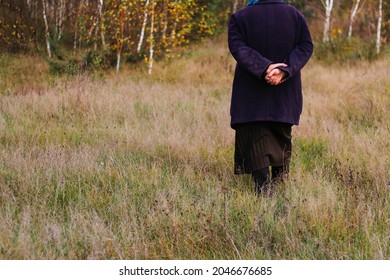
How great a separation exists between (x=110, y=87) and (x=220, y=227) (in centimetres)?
600

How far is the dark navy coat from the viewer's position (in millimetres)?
4105

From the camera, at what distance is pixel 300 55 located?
4105mm

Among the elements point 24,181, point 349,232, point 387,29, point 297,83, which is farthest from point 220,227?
point 387,29

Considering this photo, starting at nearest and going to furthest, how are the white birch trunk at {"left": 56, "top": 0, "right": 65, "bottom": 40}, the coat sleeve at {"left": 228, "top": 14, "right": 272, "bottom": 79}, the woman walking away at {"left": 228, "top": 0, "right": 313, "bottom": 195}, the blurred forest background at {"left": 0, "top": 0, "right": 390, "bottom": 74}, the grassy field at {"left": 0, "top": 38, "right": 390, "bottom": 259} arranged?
the grassy field at {"left": 0, "top": 38, "right": 390, "bottom": 259}
the coat sleeve at {"left": 228, "top": 14, "right": 272, "bottom": 79}
the woman walking away at {"left": 228, "top": 0, "right": 313, "bottom": 195}
the blurred forest background at {"left": 0, "top": 0, "right": 390, "bottom": 74}
the white birch trunk at {"left": 56, "top": 0, "right": 65, "bottom": 40}

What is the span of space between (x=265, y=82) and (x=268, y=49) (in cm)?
29

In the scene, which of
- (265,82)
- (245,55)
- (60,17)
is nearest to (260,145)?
(265,82)

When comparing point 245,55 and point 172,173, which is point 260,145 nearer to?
point 245,55

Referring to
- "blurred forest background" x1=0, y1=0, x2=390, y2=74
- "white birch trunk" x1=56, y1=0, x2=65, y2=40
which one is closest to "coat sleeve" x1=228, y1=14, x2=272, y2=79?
"blurred forest background" x1=0, y1=0, x2=390, y2=74

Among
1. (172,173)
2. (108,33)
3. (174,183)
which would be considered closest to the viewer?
(174,183)

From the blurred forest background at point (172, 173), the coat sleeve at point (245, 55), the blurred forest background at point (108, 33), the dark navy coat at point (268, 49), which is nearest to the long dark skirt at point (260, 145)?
the dark navy coat at point (268, 49)

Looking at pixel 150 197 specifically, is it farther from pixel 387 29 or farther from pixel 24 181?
pixel 387 29

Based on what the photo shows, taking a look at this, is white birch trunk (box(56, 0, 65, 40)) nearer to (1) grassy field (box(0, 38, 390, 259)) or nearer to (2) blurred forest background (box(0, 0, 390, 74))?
(2) blurred forest background (box(0, 0, 390, 74))

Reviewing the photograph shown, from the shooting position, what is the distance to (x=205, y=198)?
4.08m

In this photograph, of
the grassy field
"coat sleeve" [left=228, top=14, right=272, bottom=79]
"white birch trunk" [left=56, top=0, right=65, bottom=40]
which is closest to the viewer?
the grassy field
